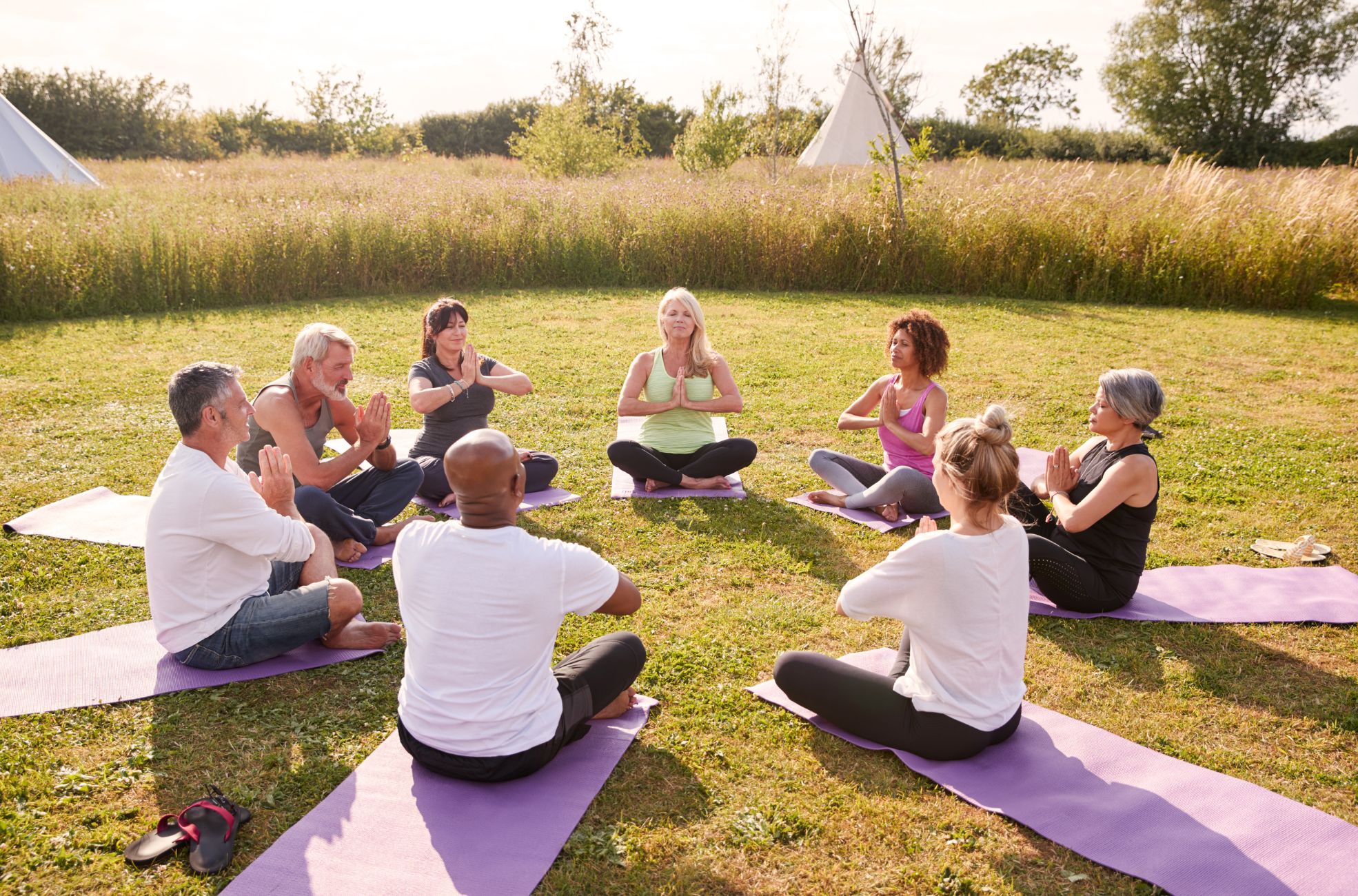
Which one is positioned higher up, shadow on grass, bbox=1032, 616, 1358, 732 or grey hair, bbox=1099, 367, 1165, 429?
grey hair, bbox=1099, 367, 1165, 429

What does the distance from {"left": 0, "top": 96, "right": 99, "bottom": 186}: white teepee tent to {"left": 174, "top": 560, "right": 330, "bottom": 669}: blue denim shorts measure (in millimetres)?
16871

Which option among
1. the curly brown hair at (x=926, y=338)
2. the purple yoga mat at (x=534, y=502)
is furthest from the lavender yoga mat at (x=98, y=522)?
the curly brown hair at (x=926, y=338)

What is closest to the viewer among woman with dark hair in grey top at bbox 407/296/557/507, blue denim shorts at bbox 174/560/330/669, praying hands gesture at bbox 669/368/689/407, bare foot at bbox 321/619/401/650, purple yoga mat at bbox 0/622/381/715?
purple yoga mat at bbox 0/622/381/715

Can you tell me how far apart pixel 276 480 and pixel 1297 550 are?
5200 millimetres

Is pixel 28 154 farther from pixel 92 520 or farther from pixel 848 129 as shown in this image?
pixel 848 129

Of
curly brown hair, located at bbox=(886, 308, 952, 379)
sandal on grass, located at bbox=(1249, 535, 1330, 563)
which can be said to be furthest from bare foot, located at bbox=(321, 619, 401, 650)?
sandal on grass, located at bbox=(1249, 535, 1330, 563)

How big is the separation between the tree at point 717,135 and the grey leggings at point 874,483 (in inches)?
561

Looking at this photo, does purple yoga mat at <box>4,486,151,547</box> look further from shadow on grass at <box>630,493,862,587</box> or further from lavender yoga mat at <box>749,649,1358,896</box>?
lavender yoga mat at <box>749,649,1358,896</box>

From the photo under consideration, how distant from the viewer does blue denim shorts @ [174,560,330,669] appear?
3.38 m

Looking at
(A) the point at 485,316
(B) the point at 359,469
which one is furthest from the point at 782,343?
(B) the point at 359,469

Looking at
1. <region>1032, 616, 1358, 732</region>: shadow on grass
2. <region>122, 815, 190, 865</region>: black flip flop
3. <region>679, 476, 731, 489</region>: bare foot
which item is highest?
<region>679, 476, 731, 489</region>: bare foot

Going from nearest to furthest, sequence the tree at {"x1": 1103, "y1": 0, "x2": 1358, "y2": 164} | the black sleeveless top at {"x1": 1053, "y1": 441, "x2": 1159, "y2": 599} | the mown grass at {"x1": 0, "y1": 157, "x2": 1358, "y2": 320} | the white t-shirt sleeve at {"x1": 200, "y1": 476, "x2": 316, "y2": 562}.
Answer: the white t-shirt sleeve at {"x1": 200, "y1": 476, "x2": 316, "y2": 562}, the black sleeveless top at {"x1": 1053, "y1": 441, "x2": 1159, "y2": 599}, the mown grass at {"x1": 0, "y1": 157, "x2": 1358, "y2": 320}, the tree at {"x1": 1103, "y1": 0, "x2": 1358, "y2": 164}

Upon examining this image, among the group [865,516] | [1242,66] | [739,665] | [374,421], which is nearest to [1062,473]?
[865,516]

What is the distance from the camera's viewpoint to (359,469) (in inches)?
223
